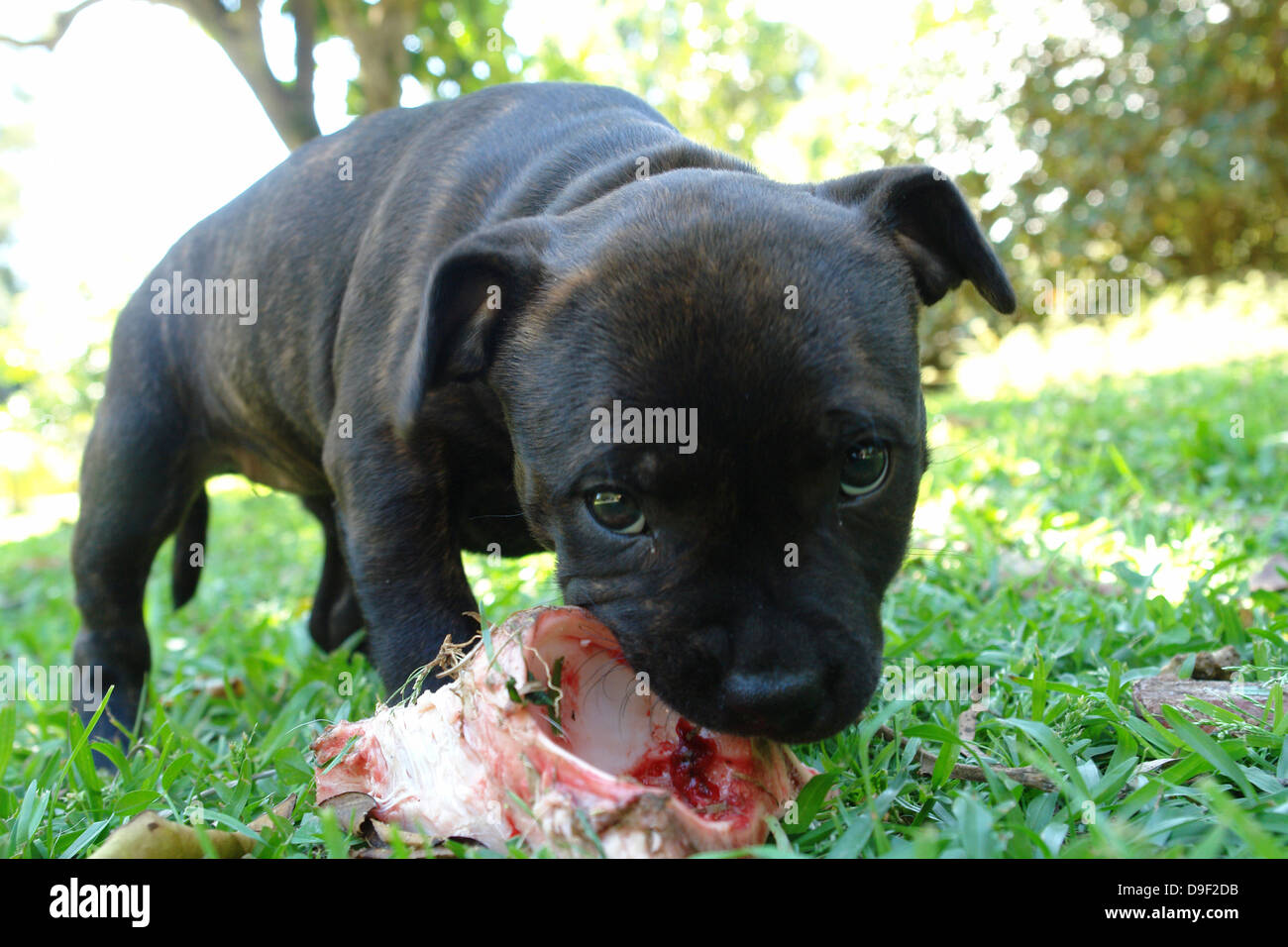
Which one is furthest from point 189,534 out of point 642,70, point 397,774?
point 642,70

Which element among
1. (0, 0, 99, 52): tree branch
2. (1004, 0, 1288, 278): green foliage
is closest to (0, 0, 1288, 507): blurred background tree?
(1004, 0, 1288, 278): green foliage

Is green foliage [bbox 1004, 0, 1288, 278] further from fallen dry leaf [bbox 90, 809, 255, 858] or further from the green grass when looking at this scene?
fallen dry leaf [bbox 90, 809, 255, 858]

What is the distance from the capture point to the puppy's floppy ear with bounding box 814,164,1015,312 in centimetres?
285

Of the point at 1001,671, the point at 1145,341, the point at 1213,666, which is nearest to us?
the point at 1213,666

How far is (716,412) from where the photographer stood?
7.21ft

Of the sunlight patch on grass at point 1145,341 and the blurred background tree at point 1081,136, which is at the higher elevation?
the blurred background tree at point 1081,136

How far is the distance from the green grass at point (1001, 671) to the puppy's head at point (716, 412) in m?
0.39

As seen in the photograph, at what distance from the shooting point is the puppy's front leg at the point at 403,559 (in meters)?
2.96

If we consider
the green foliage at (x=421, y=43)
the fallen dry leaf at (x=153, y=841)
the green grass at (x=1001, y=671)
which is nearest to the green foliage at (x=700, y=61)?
the green foliage at (x=421, y=43)

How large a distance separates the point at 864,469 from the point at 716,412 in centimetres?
43

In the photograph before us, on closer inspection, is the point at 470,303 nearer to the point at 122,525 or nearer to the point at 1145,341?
the point at 122,525

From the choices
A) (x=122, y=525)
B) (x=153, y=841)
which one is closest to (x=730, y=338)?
(x=153, y=841)

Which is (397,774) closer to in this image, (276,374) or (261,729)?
(261,729)

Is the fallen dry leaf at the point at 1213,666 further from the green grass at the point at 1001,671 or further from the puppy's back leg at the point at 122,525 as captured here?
the puppy's back leg at the point at 122,525
